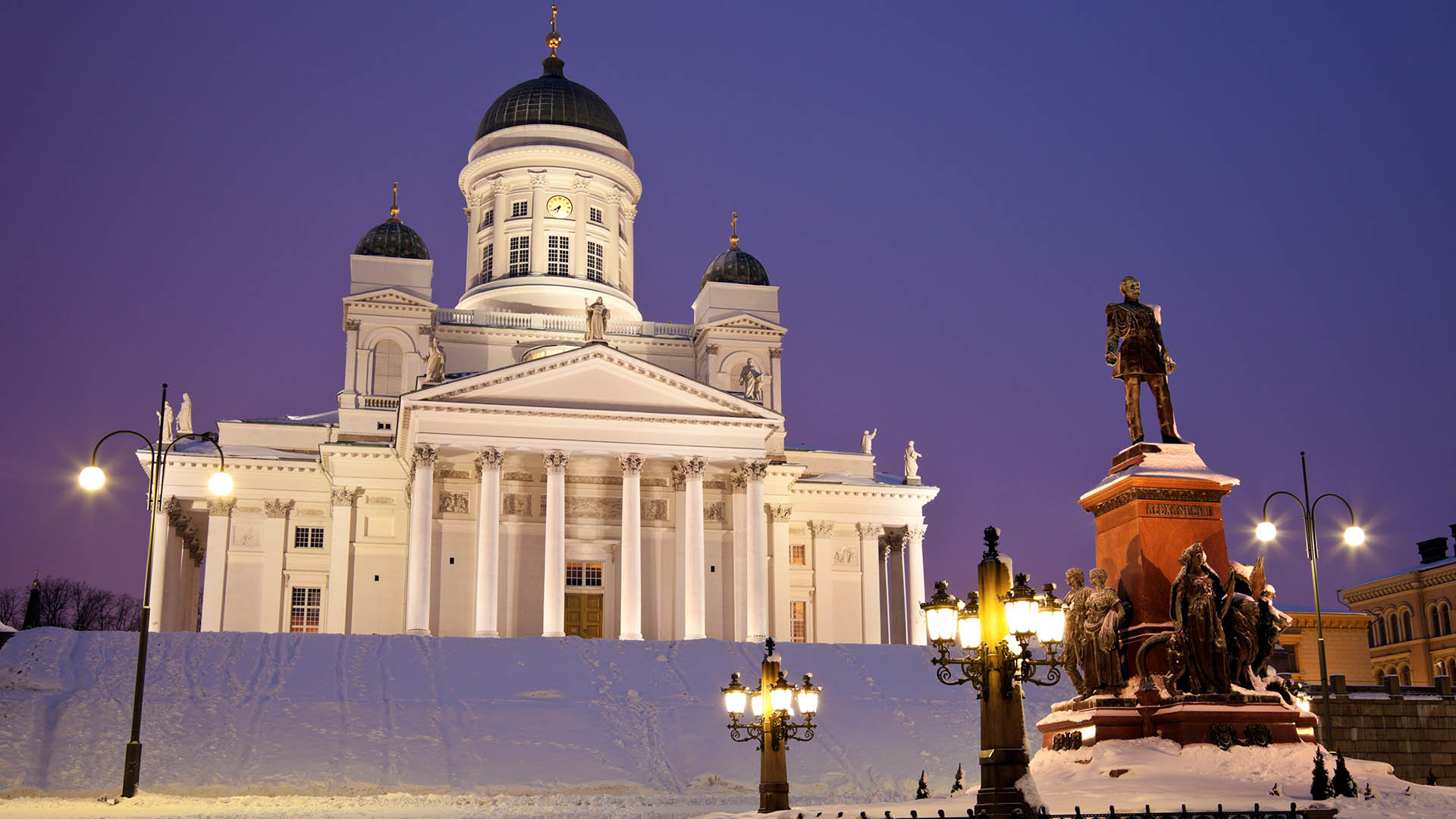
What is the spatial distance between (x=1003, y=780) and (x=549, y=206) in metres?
57.2

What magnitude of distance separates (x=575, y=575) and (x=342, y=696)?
67.6 feet

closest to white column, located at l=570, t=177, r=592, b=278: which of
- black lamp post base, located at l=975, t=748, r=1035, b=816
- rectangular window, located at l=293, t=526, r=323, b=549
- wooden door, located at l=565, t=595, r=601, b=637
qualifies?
rectangular window, located at l=293, t=526, r=323, b=549

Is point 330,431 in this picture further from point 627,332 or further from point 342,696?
point 342,696

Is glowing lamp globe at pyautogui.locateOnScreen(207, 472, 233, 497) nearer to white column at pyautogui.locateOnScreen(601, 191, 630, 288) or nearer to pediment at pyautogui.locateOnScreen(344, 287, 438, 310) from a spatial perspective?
pediment at pyautogui.locateOnScreen(344, 287, 438, 310)

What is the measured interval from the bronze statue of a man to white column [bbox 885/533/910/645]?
4471cm

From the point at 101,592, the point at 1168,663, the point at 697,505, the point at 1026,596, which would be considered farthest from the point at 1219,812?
the point at 101,592

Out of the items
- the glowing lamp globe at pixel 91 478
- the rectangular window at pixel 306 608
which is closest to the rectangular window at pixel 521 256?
the rectangular window at pixel 306 608

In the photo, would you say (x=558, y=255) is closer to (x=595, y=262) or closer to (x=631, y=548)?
(x=595, y=262)

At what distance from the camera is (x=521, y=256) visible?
6631cm

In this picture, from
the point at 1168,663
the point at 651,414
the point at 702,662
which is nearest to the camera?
the point at 1168,663

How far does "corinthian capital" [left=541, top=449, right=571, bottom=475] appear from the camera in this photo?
158ft

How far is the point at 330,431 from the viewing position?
5741 cm

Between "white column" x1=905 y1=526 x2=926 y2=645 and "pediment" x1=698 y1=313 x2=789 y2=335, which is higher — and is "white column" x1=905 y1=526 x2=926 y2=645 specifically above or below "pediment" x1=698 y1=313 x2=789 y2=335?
below

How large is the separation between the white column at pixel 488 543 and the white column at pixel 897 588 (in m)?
19.6
